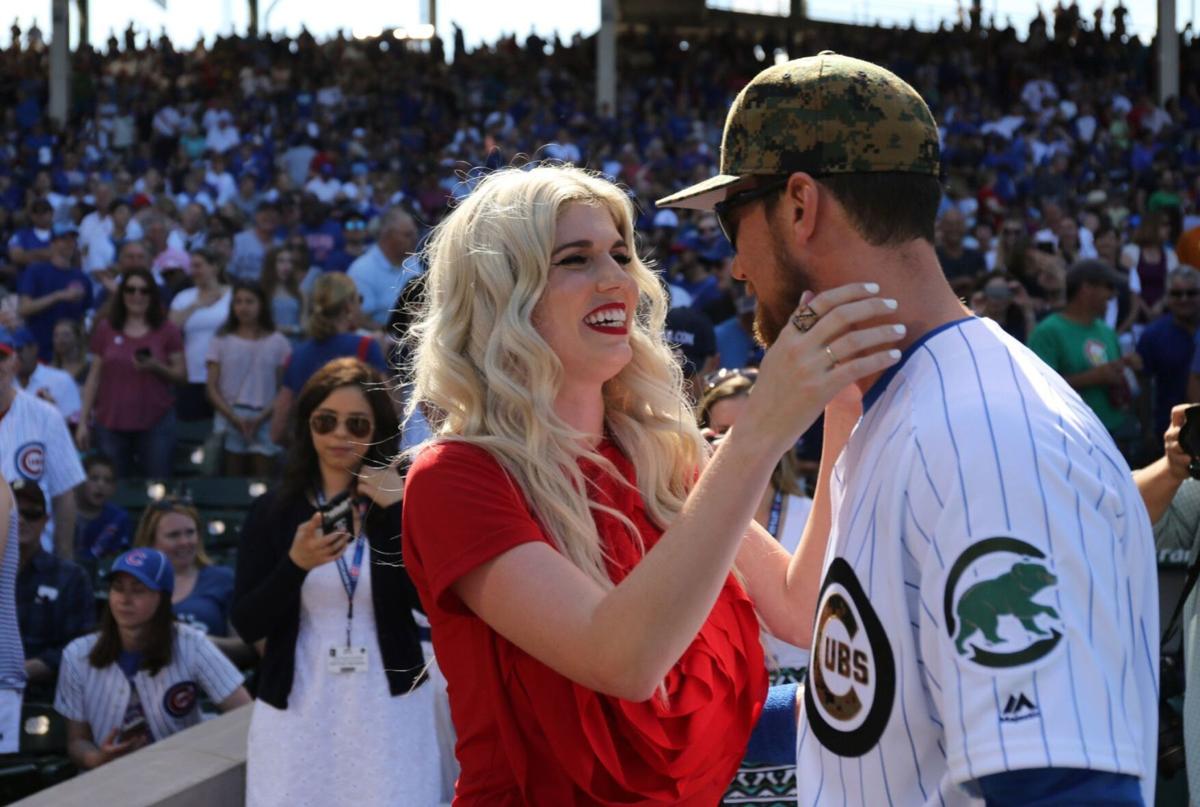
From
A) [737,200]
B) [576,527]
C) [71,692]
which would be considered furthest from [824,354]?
[71,692]

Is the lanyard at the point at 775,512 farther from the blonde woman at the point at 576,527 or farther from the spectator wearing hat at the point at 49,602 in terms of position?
the spectator wearing hat at the point at 49,602

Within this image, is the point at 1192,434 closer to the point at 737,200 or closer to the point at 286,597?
the point at 737,200

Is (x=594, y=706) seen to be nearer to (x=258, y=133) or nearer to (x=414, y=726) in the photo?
(x=414, y=726)

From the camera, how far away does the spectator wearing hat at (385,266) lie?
8719mm

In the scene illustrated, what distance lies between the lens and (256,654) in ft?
19.3

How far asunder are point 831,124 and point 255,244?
11.4 metres

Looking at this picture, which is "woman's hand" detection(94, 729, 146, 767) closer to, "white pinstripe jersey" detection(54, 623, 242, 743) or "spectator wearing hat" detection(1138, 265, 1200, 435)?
"white pinstripe jersey" detection(54, 623, 242, 743)

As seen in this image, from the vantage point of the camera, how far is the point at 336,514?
3793 millimetres

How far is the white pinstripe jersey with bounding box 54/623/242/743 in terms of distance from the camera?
5027 mm

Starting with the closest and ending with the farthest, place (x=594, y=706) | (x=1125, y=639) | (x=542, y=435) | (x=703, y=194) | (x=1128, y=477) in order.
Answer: (x=1125, y=639) → (x=1128, y=477) → (x=703, y=194) → (x=594, y=706) → (x=542, y=435)

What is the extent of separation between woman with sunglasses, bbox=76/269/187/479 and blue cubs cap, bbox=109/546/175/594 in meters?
3.85

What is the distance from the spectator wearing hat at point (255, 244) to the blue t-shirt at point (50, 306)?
1.38 meters

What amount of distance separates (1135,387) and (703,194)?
7.91m

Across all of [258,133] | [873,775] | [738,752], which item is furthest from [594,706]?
[258,133]
